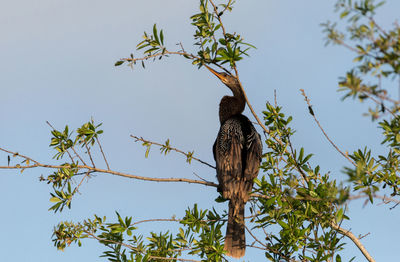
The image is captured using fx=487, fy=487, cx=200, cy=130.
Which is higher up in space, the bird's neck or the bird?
the bird's neck

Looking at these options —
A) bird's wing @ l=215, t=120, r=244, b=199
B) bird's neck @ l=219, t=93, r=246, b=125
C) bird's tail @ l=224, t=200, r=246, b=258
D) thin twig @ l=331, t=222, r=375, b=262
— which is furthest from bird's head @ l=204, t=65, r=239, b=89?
thin twig @ l=331, t=222, r=375, b=262

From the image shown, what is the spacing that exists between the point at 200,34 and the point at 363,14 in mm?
2973

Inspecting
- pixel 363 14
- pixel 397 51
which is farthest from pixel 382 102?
pixel 363 14

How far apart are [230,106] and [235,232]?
8.28 ft

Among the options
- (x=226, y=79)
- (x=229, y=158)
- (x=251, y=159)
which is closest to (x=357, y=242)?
(x=251, y=159)

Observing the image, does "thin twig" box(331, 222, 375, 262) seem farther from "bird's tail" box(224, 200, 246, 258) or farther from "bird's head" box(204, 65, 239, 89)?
"bird's head" box(204, 65, 239, 89)

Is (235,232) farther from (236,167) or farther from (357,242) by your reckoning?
(357,242)

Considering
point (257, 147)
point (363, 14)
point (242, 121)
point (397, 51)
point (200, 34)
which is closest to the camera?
point (397, 51)

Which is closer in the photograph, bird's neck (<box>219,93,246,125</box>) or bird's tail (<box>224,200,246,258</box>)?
bird's tail (<box>224,200,246,258</box>)

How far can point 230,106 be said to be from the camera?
8055 millimetres

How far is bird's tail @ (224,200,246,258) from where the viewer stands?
20.1ft

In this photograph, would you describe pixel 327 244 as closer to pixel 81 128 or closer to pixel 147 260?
pixel 147 260

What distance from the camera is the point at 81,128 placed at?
20.6ft

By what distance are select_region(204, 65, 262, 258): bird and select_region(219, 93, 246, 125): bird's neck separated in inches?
7.3
